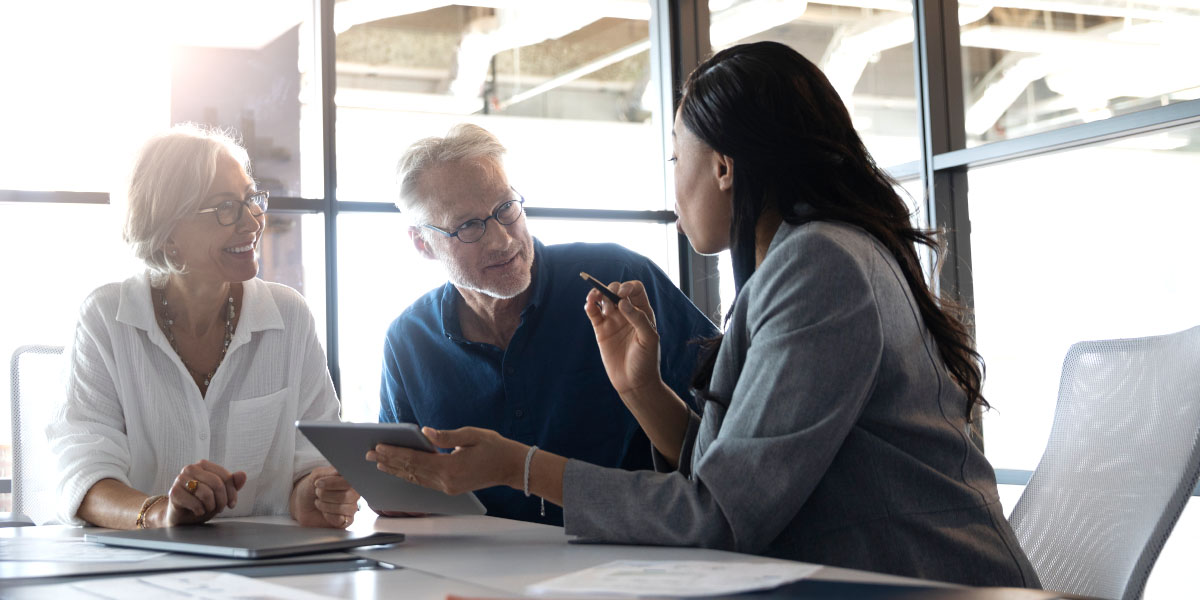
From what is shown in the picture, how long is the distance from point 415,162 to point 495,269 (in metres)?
0.33

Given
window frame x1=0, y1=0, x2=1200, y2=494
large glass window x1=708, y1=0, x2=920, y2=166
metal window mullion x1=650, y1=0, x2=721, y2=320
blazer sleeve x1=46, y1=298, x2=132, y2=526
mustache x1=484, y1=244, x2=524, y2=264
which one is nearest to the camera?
blazer sleeve x1=46, y1=298, x2=132, y2=526

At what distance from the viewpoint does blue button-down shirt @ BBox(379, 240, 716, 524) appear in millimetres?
2266

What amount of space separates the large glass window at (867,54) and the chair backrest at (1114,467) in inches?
76.1

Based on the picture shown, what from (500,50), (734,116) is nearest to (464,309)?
(734,116)

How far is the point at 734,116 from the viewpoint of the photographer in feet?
4.99

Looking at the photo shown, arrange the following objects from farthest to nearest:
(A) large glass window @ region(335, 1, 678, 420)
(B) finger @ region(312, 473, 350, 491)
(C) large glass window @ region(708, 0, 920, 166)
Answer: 1. (A) large glass window @ region(335, 1, 678, 420)
2. (C) large glass window @ region(708, 0, 920, 166)
3. (B) finger @ region(312, 473, 350, 491)

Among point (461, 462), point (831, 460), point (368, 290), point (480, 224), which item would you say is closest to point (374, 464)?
point (461, 462)

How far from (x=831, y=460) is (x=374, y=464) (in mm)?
667

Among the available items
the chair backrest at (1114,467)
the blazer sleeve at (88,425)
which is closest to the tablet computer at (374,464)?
the blazer sleeve at (88,425)

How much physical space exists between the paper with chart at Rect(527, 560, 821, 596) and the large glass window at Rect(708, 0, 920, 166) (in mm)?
2540

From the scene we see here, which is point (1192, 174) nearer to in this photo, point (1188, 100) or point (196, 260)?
point (1188, 100)

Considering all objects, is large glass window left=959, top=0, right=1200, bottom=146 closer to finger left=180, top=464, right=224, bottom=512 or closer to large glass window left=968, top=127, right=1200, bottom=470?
large glass window left=968, top=127, right=1200, bottom=470

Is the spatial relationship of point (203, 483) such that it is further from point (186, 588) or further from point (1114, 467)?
point (1114, 467)

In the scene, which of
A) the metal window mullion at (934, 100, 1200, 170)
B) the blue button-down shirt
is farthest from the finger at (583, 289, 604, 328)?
the metal window mullion at (934, 100, 1200, 170)
